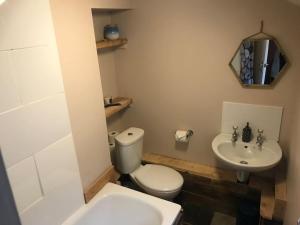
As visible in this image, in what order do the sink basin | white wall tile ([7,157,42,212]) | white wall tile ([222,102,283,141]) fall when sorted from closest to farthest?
white wall tile ([7,157,42,212])
the sink basin
white wall tile ([222,102,283,141])

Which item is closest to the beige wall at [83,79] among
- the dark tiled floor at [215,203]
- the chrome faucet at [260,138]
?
the dark tiled floor at [215,203]

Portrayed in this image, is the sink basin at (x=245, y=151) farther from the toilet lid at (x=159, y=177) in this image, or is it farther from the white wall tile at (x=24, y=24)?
the white wall tile at (x=24, y=24)

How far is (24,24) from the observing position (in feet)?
3.71

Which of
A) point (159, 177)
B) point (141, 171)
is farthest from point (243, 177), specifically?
point (141, 171)

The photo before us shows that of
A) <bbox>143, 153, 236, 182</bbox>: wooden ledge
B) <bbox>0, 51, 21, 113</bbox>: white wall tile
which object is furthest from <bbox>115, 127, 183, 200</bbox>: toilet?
<bbox>0, 51, 21, 113</bbox>: white wall tile

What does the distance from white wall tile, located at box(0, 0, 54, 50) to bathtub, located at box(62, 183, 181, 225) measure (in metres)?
1.13

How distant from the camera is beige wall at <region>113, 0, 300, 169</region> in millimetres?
1835

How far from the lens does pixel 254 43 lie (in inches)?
74.1

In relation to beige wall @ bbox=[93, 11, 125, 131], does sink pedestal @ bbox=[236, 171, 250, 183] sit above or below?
below

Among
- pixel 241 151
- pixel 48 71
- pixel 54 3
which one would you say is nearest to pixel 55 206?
pixel 48 71

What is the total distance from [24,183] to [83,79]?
2.53 ft

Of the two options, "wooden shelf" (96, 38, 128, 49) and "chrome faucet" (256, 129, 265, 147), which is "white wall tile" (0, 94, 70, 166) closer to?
"wooden shelf" (96, 38, 128, 49)

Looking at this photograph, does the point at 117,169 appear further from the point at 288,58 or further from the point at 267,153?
the point at 288,58

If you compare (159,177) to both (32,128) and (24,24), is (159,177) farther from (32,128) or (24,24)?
(24,24)
